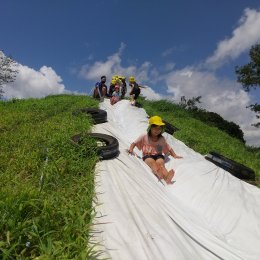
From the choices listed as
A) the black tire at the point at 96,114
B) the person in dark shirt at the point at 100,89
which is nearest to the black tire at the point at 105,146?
the black tire at the point at 96,114

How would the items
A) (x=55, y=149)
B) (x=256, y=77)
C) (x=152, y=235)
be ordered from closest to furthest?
(x=152, y=235) → (x=55, y=149) → (x=256, y=77)

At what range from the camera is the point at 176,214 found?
19.0 feet

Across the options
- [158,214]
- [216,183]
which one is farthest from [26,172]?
[216,183]

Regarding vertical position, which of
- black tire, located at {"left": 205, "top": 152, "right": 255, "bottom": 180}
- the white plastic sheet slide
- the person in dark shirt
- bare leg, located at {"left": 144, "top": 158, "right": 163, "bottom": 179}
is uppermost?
the person in dark shirt

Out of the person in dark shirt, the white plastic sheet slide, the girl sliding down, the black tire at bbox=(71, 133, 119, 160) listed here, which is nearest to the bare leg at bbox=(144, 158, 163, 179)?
the girl sliding down

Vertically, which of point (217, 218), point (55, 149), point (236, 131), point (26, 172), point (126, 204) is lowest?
point (217, 218)

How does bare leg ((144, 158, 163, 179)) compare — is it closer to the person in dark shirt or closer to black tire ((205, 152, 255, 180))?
black tire ((205, 152, 255, 180))

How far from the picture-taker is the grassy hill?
376 cm

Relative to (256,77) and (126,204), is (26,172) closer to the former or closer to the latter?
(126,204)

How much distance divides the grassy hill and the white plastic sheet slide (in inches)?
12.1

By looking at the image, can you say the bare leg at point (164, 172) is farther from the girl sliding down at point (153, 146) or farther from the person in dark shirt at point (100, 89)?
the person in dark shirt at point (100, 89)

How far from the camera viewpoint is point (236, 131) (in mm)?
29875

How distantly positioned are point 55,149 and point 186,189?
3229 mm

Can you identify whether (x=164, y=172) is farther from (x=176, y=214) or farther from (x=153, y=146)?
(x=176, y=214)
